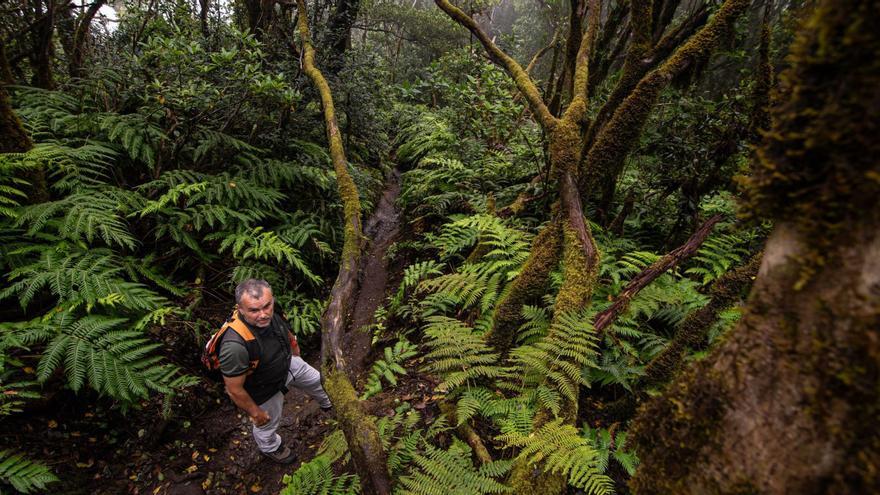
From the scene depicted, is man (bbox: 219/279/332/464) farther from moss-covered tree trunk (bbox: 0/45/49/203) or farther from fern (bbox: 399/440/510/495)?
moss-covered tree trunk (bbox: 0/45/49/203)

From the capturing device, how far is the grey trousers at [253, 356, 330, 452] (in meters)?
4.14

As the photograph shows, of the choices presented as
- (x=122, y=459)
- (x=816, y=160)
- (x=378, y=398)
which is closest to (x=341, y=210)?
(x=378, y=398)

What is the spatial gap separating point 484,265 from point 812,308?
12.6 feet

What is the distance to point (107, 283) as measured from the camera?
161 inches

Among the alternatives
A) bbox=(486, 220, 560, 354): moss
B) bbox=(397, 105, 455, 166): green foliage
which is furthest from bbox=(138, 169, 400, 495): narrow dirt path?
bbox=(397, 105, 455, 166): green foliage

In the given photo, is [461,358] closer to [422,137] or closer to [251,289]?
[251,289]

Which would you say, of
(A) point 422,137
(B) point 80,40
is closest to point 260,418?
(B) point 80,40

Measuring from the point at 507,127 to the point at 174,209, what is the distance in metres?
6.37

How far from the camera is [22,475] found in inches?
113

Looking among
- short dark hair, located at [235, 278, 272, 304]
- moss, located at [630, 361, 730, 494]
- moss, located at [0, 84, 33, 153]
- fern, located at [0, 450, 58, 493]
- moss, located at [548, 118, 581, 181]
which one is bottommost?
fern, located at [0, 450, 58, 493]

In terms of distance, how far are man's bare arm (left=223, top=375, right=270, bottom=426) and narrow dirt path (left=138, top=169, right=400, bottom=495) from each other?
809 millimetres

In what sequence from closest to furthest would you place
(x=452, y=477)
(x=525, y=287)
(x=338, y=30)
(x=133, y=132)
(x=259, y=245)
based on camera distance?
1. (x=452, y=477)
2. (x=525, y=287)
3. (x=133, y=132)
4. (x=259, y=245)
5. (x=338, y=30)

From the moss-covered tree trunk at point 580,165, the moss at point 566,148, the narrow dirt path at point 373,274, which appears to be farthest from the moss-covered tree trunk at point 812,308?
the narrow dirt path at point 373,274

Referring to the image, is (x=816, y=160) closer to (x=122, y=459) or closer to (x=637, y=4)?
(x=637, y=4)
